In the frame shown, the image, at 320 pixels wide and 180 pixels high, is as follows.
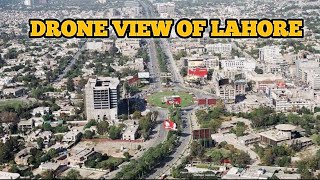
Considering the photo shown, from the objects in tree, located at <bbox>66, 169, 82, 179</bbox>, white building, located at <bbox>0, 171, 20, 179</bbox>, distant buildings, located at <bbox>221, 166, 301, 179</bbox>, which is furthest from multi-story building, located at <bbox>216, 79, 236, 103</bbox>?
white building, located at <bbox>0, 171, 20, 179</bbox>

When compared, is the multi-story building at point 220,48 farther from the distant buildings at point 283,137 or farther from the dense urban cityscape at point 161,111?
the distant buildings at point 283,137

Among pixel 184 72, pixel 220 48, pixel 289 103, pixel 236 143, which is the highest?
pixel 220 48

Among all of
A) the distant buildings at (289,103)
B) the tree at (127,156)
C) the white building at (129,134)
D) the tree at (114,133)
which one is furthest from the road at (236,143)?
the distant buildings at (289,103)

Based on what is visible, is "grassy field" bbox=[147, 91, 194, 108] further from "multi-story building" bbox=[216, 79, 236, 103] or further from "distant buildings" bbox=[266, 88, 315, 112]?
"distant buildings" bbox=[266, 88, 315, 112]

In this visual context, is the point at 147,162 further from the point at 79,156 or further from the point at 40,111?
the point at 40,111

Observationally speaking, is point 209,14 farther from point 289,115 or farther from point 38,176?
point 38,176

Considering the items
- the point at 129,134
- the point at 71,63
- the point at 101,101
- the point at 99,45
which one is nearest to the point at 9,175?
the point at 129,134

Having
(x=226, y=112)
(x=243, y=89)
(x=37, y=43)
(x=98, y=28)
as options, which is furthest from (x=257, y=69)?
(x=37, y=43)
